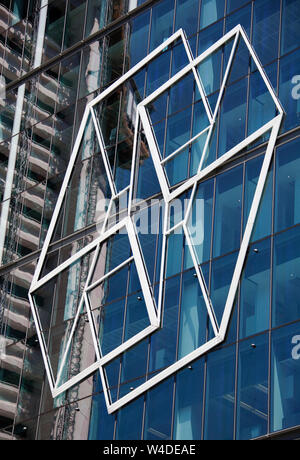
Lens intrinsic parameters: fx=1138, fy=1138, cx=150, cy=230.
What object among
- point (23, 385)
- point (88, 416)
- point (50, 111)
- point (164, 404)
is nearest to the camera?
point (164, 404)

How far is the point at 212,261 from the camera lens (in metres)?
32.8

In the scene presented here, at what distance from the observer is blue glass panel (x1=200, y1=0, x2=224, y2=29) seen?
37.2m

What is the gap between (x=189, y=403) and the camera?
3144 cm

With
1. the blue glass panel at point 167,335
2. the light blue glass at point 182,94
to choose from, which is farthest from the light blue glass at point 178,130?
the blue glass panel at point 167,335

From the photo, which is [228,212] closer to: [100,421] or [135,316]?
[135,316]

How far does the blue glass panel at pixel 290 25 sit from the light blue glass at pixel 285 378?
9.05 meters

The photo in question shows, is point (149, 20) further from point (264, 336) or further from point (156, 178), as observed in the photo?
point (264, 336)

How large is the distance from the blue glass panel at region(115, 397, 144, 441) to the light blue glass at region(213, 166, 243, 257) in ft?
16.3

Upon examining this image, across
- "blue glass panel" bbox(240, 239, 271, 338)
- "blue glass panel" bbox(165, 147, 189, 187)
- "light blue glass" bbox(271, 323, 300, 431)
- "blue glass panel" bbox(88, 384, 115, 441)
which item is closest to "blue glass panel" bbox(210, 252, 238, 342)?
"blue glass panel" bbox(240, 239, 271, 338)

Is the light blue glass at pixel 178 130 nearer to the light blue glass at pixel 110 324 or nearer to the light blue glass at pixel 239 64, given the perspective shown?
the light blue glass at pixel 239 64

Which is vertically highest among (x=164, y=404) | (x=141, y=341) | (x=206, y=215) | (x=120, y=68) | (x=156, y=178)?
(x=120, y=68)

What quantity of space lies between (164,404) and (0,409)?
9307 mm

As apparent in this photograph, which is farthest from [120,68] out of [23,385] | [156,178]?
[23,385]

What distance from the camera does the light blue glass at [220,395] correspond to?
3017 cm
